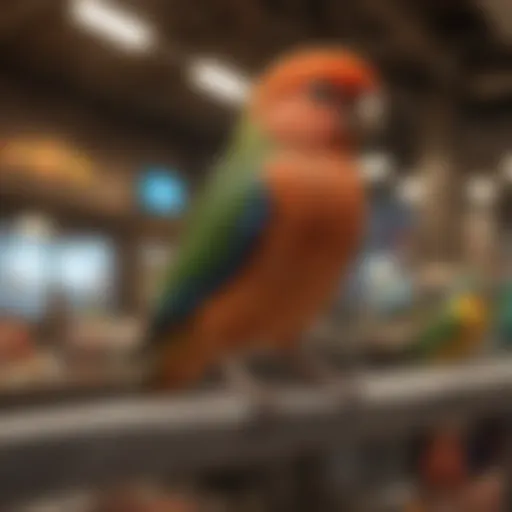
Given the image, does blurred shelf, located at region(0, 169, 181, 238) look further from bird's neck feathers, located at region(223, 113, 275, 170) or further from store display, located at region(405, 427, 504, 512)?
store display, located at region(405, 427, 504, 512)

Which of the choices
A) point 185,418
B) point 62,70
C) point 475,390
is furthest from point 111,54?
point 475,390

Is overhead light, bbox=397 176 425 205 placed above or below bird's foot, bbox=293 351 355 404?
above

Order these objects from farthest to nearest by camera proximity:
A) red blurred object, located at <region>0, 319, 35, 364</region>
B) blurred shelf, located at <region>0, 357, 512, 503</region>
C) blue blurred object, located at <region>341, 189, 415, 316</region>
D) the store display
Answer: the store display, blue blurred object, located at <region>341, 189, 415, 316</region>, red blurred object, located at <region>0, 319, 35, 364</region>, blurred shelf, located at <region>0, 357, 512, 503</region>

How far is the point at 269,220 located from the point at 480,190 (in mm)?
233

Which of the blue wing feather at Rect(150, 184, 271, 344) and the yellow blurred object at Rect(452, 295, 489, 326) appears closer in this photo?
the blue wing feather at Rect(150, 184, 271, 344)

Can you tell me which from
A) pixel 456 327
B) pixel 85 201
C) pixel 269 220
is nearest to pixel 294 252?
pixel 269 220

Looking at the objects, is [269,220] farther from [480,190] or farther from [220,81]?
[480,190]

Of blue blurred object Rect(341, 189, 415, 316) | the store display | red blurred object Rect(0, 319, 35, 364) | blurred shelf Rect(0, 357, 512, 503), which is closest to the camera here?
blurred shelf Rect(0, 357, 512, 503)

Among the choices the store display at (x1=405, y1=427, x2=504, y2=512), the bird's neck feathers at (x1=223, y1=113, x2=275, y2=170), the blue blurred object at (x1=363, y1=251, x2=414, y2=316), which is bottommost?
the store display at (x1=405, y1=427, x2=504, y2=512)

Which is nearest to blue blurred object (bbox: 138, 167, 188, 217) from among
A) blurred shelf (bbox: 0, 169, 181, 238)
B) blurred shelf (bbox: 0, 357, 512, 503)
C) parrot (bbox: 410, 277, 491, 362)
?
blurred shelf (bbox: 0, 169, 181, 238)

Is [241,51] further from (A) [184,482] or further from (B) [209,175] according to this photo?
(A) [184,482]

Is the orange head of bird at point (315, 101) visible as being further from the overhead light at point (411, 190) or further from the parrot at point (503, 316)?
the parrot at point (503, 316)

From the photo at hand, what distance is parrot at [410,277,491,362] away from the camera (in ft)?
2.14

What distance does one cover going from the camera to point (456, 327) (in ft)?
2.23
